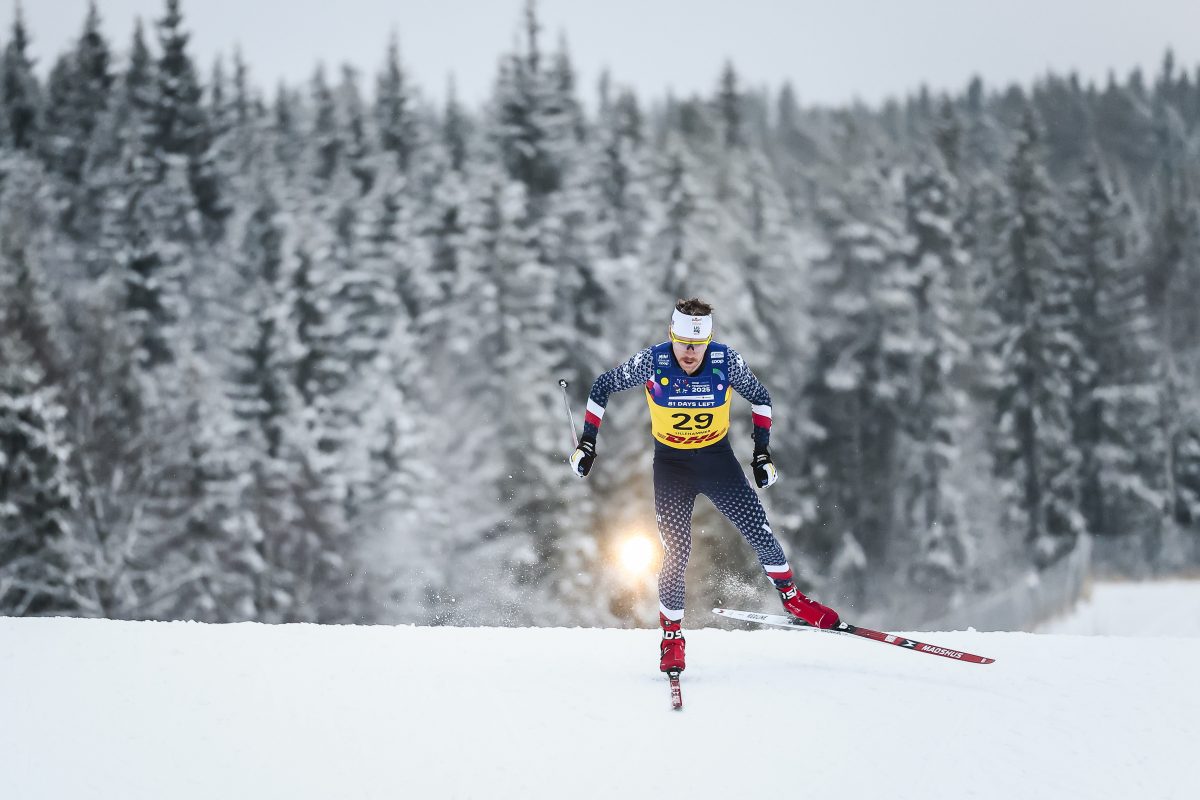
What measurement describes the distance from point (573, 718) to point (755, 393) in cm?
255

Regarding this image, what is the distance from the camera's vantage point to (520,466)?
2897cm

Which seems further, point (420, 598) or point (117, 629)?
point (420, 598)

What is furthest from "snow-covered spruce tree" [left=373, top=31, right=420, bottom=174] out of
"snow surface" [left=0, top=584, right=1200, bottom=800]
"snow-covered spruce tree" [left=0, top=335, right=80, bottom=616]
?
"snow surface" [left=0, top=584, right=1200, bottom=800]

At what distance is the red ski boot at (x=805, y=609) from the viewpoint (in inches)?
335

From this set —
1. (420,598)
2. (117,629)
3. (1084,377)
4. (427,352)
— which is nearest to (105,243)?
(427,352)

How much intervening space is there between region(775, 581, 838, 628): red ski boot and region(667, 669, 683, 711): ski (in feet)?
3.60

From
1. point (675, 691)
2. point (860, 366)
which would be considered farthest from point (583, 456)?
point (860, 366)

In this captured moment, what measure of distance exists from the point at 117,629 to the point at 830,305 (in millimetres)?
28800

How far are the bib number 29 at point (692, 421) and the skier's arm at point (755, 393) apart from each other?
29 centimetres

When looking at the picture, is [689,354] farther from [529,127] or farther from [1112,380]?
[1112,380]

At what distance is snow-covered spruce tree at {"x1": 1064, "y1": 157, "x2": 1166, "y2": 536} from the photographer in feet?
127

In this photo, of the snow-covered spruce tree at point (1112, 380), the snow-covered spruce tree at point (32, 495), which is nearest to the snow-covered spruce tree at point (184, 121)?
the snow-covered spruce tree at point (32, 495)

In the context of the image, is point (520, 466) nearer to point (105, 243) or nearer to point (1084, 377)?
point (1084, 377)

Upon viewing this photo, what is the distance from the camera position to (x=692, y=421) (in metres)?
8.30
